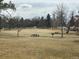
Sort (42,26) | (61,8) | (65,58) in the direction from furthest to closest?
(42,26)
(61,8)
(65,58)

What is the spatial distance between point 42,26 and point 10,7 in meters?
86.2

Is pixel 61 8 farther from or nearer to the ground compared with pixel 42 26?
farther from the ground

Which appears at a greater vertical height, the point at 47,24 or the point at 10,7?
the point at 10,7

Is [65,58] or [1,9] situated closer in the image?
[65,58]

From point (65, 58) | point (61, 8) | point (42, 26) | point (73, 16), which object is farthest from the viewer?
point (42, 26)

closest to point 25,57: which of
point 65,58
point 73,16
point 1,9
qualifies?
point 65,58

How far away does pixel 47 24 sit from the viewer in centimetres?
15050

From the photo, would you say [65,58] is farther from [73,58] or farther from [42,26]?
[42,26]

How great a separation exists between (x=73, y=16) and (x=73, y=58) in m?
97.8

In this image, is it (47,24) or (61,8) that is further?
(47,24)

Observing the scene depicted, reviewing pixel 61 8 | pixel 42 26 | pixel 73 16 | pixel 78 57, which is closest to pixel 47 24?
pixel 42 26

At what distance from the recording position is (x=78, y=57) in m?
21.2

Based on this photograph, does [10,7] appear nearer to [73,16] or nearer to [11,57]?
[11,57]

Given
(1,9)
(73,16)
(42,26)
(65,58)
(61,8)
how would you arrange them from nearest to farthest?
(65,58) → (1,9) → (61,8) → (73,16) → (42,26)
